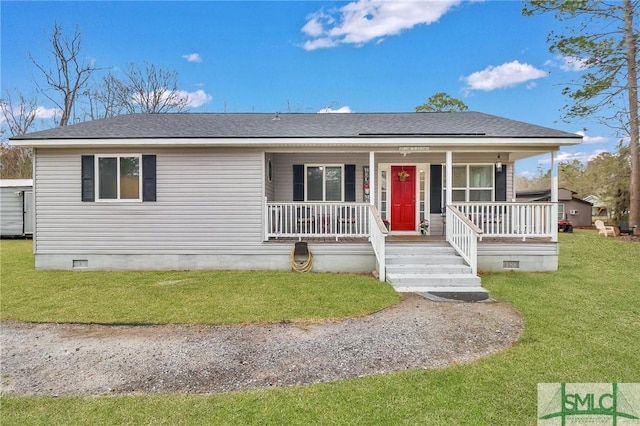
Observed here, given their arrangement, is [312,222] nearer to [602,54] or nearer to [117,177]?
[117,177]

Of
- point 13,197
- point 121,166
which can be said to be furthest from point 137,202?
point 13,197

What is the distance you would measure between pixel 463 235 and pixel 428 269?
1.15 metres

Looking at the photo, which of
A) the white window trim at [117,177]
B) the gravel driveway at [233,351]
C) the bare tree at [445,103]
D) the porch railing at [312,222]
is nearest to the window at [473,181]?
the porch railing at [312,222]

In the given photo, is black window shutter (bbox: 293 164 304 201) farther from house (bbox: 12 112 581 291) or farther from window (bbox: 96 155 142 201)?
window (bbox: 96 155 142 201)

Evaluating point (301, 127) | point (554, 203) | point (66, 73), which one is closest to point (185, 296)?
Result: point (301, 127)

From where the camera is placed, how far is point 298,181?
384 inches

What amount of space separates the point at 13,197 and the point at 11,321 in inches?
573

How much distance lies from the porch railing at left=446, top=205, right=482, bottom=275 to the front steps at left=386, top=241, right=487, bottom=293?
133 mm

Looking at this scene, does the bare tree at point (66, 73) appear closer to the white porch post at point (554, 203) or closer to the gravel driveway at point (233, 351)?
the gravel driveway at point (233, 351)

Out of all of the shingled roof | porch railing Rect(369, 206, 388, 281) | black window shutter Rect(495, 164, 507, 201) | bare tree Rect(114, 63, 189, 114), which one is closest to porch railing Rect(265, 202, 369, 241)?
porch railing Rect(369, 206, 388, 281)

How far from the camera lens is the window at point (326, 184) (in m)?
9.77

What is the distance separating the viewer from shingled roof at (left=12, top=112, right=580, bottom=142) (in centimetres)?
791

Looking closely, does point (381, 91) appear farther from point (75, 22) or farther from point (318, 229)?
point (75, 22)

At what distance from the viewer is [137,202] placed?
812 cm
